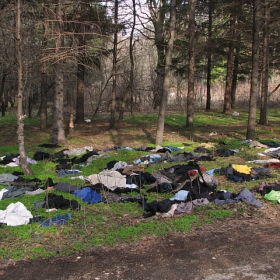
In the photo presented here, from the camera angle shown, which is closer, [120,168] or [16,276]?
[16,276]

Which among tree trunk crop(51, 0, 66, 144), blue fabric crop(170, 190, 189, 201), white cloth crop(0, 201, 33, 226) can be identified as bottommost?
white cloth crop(0, 201, 33, 226)

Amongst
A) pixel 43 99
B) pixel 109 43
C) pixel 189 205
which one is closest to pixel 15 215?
pixel 189 205

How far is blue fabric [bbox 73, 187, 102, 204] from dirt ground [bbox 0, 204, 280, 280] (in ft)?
6.35

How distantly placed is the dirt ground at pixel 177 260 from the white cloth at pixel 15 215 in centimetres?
117

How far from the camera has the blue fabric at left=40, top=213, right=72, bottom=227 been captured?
5.36m

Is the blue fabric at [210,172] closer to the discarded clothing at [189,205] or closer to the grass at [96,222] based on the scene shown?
the grass at [96,222]

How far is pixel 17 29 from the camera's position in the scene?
7805 millimetres

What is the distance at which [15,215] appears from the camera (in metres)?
5.58

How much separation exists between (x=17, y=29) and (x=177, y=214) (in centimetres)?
581

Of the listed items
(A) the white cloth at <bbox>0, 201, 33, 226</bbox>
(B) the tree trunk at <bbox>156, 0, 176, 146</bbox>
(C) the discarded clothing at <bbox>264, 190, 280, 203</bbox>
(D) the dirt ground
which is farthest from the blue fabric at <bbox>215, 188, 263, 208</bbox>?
(B) the tree trunk at <bbox>156, 0, 176, 146</bbox>

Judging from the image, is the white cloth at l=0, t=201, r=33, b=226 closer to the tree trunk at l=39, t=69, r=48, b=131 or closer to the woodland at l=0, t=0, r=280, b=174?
the woodland at l=0, t=0, r=280, b=174

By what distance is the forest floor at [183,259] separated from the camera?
394 cm

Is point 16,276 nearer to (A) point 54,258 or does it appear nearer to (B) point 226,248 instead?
(A) point 54,258

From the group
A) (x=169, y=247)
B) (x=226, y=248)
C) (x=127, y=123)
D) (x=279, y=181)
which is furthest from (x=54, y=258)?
(x=127, y=123)
